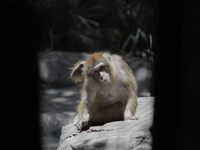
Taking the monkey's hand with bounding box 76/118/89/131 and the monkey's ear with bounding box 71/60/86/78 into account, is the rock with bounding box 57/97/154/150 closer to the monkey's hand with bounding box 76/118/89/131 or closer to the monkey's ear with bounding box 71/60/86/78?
the monkey's hand with bounding box 76/118/89/131

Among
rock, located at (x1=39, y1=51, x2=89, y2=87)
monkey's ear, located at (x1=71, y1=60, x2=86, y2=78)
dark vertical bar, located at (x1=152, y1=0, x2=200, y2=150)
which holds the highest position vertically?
dark vertical bar, located at (x1=152, y1=0, x2=200, y2=150)

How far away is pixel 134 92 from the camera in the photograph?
422 cm

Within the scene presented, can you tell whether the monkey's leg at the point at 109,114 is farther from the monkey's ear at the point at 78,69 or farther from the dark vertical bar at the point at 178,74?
the dark vertical bar at the point at 178,74

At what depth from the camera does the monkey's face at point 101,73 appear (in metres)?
3.94

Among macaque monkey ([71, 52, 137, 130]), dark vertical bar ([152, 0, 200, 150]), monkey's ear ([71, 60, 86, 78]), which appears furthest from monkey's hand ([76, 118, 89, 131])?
dark vertical bar ([152, 0, 200, 150])

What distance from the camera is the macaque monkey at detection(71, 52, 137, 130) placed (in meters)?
4.01

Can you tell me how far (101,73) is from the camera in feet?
13.0

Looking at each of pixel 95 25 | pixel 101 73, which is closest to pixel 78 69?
pixel 101 73

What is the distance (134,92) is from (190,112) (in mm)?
2724

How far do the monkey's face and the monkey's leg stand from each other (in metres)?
0.43

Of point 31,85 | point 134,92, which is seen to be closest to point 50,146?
point 31,85

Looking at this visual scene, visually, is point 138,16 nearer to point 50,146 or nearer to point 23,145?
point 50,146

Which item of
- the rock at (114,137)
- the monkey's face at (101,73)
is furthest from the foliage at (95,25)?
the rock at (114,137)

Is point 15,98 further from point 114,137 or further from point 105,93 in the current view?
point 114,137
